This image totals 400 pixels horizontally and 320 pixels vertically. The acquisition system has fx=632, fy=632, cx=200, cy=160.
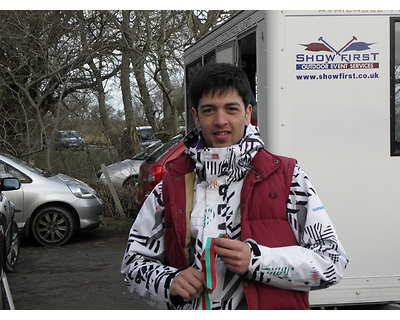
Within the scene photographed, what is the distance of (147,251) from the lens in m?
2.38

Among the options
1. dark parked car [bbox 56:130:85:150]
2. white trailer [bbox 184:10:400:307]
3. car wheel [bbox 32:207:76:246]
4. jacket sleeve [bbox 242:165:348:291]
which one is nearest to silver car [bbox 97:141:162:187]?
dark parked car [bbox 56:130:85:150]

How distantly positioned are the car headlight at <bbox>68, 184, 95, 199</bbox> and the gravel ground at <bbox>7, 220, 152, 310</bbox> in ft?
2.54

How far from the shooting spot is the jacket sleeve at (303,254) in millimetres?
2115

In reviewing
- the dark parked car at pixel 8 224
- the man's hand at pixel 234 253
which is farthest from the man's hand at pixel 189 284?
the dark parked car at pixel 8 224

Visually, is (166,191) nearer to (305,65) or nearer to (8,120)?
(305,65)

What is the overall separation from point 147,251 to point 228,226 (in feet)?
1.12

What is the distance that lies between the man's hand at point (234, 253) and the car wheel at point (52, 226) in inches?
329

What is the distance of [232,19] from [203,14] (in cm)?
1006

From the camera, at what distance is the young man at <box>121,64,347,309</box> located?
2135mm

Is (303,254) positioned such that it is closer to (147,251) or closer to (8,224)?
(147,251)

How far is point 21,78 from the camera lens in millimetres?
15258

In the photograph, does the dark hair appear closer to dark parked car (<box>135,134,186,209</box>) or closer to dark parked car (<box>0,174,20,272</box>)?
dark parked car (<box>0,174,20,272</box>)

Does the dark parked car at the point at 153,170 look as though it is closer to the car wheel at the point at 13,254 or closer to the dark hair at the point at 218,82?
the car wheel at the point at 13,254

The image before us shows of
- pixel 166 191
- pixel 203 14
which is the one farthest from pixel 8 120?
pixel 166 191
